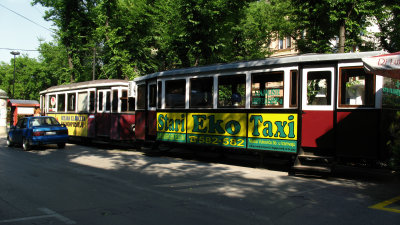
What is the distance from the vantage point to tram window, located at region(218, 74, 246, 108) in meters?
10.8

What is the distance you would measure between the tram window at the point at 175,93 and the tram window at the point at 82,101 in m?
7.38

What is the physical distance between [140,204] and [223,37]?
51.0 ft

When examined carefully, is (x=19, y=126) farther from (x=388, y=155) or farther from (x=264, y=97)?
(x=388, y=155)

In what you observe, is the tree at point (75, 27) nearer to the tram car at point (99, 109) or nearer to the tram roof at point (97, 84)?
the tram roof at point (97, 84)

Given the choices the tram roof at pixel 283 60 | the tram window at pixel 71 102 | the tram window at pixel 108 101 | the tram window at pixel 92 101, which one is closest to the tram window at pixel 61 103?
the tram window at pixel 71 102

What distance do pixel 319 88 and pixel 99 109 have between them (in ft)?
40.3

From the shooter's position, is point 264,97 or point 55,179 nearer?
point 55,179

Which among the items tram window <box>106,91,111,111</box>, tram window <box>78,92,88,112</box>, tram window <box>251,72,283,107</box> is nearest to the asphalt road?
tram window <box>251,72,283,107</box>

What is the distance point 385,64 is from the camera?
701cm

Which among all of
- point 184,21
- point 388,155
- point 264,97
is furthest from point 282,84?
point 184,21

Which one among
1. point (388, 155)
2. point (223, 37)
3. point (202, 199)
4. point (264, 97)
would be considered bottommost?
point (202, 199)

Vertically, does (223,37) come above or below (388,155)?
above

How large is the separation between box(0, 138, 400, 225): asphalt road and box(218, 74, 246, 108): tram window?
2.20 m

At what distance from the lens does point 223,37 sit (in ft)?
65.9
